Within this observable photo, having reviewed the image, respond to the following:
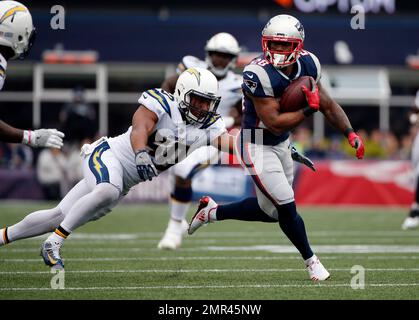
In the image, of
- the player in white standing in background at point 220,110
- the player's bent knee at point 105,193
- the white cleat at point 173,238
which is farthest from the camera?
the player in white standing in background at point 220,110

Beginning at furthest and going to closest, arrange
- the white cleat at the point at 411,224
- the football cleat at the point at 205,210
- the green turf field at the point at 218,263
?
the white cleat at the point at 411,224
the football cleat at the point at 205,210
the green turf field at the point at 218,263

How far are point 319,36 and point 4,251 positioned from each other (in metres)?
11.4

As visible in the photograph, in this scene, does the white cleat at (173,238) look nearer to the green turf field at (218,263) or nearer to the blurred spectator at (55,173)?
the green turf field at (218,263)

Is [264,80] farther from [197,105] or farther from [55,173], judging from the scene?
[55,173]

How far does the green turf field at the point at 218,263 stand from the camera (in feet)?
16.1

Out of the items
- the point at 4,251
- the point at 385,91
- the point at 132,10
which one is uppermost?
the point at 132,10

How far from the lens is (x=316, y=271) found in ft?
17.7

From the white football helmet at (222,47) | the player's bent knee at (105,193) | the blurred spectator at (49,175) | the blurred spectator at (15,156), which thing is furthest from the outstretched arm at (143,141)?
the blurred spectator at (15,156)

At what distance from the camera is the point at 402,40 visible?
57.8 ft

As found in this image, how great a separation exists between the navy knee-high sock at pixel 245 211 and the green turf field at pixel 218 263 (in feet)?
1.15

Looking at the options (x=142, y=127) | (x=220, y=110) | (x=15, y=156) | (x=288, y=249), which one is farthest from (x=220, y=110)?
(x=15, y=156)

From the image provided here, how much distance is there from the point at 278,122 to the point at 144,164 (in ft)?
2.88
